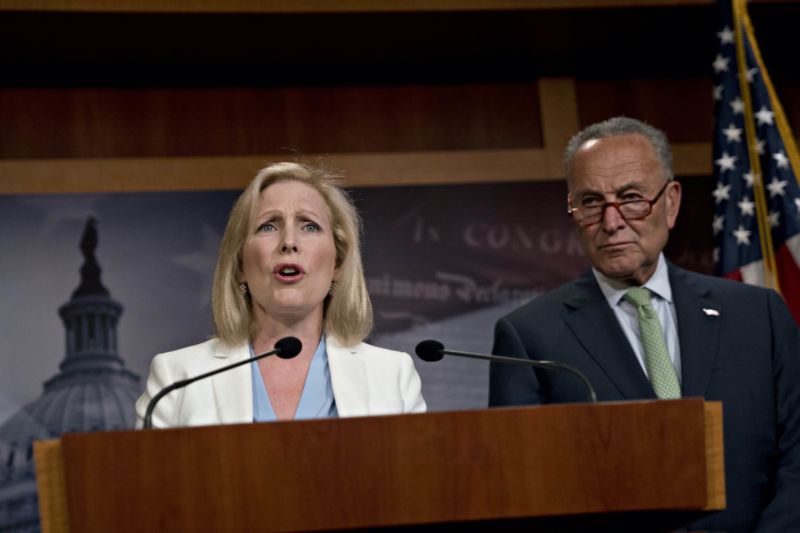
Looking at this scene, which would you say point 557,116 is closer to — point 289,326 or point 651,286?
point 651,286

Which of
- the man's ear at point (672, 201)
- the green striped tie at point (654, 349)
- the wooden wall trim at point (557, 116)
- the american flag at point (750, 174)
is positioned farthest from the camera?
the wooden wall trim at point (557, 116)

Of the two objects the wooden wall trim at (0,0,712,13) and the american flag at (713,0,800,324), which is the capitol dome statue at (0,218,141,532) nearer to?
the wooden wall trim at (0,0,712,13)

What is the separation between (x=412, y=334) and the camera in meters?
4.60

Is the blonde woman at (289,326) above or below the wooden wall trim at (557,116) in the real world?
below

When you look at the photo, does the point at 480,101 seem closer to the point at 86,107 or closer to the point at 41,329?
the point at 86,107

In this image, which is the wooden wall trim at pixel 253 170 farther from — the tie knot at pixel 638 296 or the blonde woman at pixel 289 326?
the tie knot at pixel 638 296

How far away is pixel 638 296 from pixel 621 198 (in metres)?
0.25

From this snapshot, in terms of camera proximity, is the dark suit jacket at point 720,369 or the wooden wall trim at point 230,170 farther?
the wooden wall trim at point 230,170

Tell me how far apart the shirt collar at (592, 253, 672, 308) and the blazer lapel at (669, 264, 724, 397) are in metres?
0.02

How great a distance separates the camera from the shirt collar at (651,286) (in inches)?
115

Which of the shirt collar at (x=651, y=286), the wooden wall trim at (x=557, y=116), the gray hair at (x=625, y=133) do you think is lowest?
the shirt collar at (x=651, y=286)

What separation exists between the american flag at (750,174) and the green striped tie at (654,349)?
131 cm

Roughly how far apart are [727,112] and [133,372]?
2373 mm

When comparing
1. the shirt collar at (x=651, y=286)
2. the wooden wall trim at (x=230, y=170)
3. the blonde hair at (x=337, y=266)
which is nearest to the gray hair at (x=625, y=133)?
the shirt collar at (x=651, y=286)
